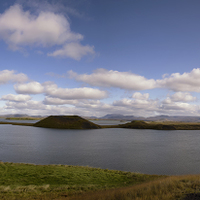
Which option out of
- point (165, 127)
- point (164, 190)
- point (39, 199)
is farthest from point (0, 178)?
point (165, 127)

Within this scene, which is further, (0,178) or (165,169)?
(165,169)

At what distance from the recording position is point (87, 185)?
1964 centimetres

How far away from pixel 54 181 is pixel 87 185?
502 cm

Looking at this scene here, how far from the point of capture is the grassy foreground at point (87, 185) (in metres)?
12.7

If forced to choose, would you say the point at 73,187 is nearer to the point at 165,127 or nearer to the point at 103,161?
the point at 103,161

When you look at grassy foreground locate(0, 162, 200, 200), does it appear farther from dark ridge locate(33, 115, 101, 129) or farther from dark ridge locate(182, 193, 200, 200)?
dark ridge locate(33, 115, 101, 129)

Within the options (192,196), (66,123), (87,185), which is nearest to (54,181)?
(87,185)

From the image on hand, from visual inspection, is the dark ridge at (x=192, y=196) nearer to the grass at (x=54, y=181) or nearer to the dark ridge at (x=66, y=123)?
the grass at (x=54, y=181)

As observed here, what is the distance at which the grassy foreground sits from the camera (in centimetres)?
1267

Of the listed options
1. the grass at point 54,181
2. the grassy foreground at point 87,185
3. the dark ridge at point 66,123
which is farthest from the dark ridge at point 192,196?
the dark ridge at point 66,123

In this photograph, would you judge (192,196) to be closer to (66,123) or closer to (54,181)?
(54,181)

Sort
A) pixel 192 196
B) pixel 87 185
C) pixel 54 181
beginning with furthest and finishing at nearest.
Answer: pixel 54 181, pixel 87 185, pixel 192 196

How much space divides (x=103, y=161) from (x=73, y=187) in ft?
49.3

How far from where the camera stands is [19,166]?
2669 cm
